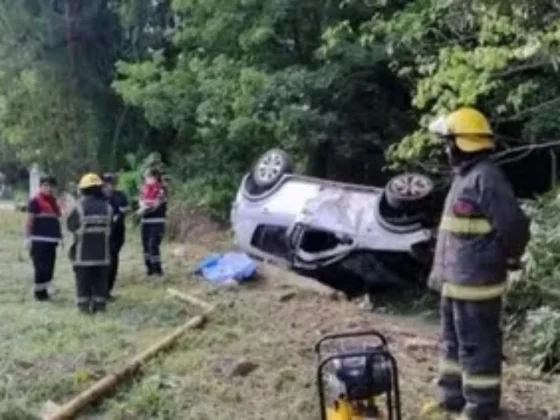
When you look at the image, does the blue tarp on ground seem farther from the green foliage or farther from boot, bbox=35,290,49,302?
the green foliage

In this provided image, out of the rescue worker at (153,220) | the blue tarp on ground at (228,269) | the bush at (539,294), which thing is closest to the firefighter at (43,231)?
the rescue worker at (153,220)

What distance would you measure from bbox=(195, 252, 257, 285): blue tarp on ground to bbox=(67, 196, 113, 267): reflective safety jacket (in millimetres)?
2217

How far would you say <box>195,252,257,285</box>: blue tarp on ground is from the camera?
498 inches

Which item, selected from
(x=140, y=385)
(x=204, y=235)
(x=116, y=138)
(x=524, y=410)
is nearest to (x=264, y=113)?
(x=204, y=235)

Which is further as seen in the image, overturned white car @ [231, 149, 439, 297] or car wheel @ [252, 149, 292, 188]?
car wheel @ [252, 149, 292, 188]

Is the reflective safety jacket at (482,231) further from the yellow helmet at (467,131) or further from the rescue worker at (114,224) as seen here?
the rescue worker at (114,224)

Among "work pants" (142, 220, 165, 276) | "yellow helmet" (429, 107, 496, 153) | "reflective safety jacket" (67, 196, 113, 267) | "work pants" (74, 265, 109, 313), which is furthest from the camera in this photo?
"work pants" (142, 220, 165, 276)

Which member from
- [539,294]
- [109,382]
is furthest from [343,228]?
[109,382]

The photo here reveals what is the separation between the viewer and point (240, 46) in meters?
17.9

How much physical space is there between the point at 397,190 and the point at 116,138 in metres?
13.1

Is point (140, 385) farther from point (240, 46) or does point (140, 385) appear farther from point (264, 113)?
point (240, 46)

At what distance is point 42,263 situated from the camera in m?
11.8

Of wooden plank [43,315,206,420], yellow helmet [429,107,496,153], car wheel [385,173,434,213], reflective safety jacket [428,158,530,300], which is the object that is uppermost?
yellow helmet [429,107,496,153]

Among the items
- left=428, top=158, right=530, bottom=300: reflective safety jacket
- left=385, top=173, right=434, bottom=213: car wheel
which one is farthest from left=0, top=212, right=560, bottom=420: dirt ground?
left=385, top=173, right=434, bottom=213: car wheel
